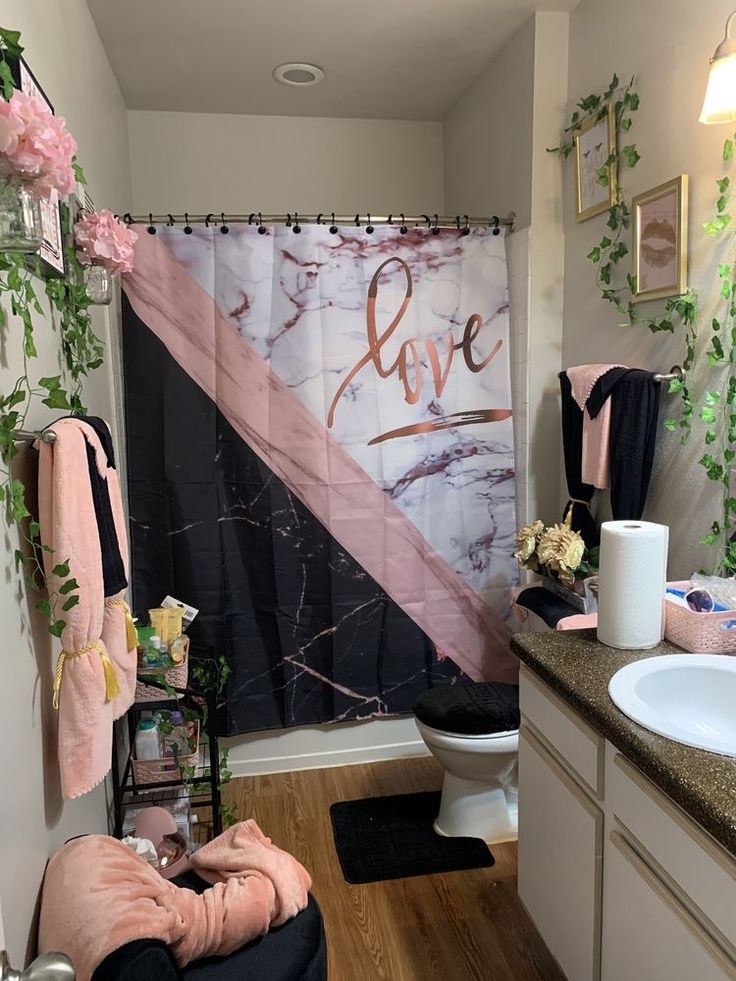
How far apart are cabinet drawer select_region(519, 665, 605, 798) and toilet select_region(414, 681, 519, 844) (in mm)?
511

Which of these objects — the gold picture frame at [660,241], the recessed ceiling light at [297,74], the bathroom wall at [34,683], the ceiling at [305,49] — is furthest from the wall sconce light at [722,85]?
the recessed ceiling light at [297,74]

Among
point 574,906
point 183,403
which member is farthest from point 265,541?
point 574,906

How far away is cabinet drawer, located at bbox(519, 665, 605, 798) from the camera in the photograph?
1336 mm

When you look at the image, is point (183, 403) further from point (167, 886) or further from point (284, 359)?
point (167, 886)

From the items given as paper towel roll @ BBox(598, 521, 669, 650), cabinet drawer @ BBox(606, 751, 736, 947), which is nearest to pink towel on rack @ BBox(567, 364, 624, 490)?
paper towel roll @ BBox(598, 521, 669, 650)

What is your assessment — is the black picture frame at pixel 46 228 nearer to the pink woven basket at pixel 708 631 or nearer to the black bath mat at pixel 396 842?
the pink woven basket at pixel 708 631

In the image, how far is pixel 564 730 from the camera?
4.77 ft

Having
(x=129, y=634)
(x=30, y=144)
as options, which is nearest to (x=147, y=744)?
(x=129, y=634)

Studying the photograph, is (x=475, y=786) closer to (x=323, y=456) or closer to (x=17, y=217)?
(x=323, y=456)

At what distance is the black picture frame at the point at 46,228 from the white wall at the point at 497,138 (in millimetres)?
1547

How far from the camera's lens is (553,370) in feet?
8.32

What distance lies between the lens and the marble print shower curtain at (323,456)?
2.41 m

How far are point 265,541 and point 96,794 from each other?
3.22ft

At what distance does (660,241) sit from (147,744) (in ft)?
6.51
